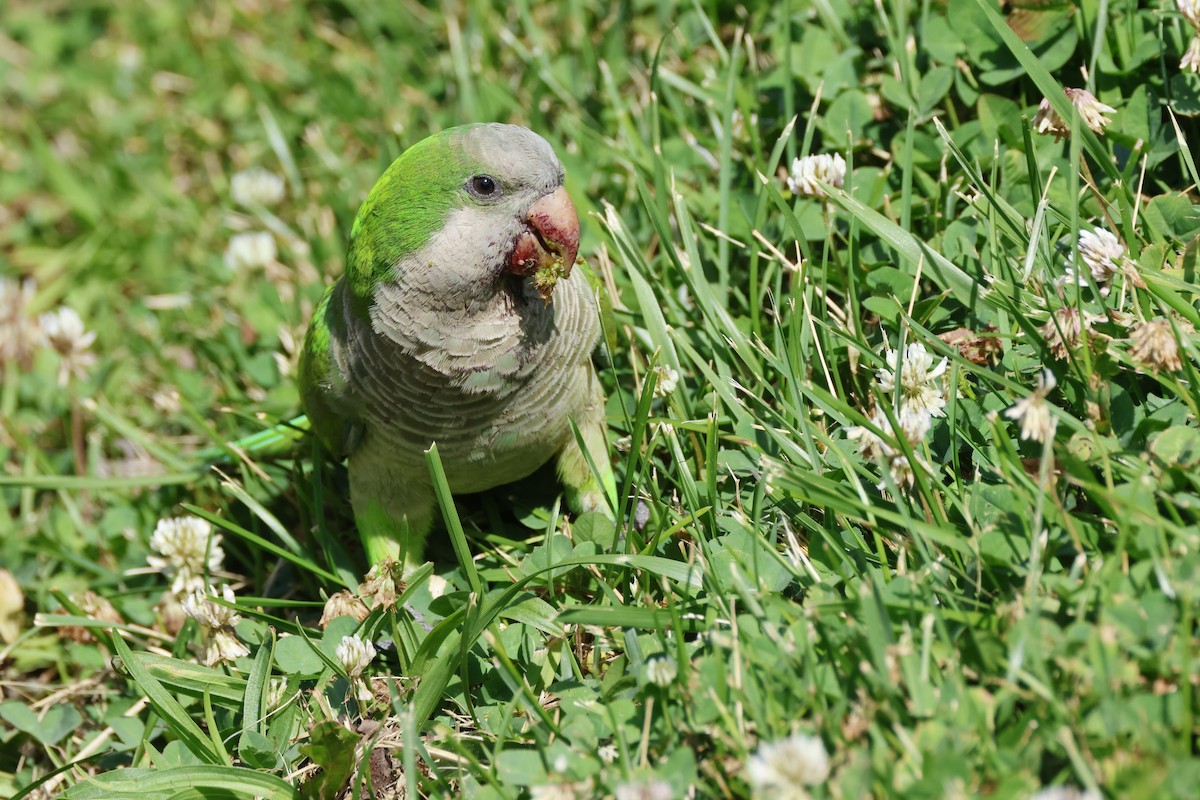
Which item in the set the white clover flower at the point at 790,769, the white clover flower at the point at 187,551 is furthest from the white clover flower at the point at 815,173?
the white clover flower at the point at 187,551

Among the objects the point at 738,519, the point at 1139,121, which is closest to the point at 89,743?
the point at 738,519

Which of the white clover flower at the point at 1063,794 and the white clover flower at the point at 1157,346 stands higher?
the white clover flower at the point at 1157,346

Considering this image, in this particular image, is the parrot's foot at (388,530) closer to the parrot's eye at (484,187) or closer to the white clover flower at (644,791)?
the parrot's eye at (484,187)

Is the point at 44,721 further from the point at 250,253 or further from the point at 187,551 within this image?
the point at 250,253

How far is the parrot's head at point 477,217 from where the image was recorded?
9.18 feet

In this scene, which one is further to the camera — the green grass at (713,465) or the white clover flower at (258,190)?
the white clover flower at (258,190)

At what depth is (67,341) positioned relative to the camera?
4387 millimetres

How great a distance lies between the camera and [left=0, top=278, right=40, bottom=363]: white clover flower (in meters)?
4.83

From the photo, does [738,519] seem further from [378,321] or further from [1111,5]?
[1111,5]

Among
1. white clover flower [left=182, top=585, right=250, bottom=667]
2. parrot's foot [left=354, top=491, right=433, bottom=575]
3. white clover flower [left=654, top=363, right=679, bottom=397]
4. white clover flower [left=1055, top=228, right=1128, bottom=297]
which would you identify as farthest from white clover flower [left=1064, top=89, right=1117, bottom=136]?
white clover flower [left=182, top=585, right=250, bottom=667]

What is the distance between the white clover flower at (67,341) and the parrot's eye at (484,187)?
92.7 inches

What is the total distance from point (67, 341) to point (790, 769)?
11.6 feet

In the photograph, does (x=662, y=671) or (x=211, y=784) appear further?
(x=211, y=784)

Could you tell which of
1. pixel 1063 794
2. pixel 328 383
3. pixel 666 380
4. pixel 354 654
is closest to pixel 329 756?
pixel 354 654
